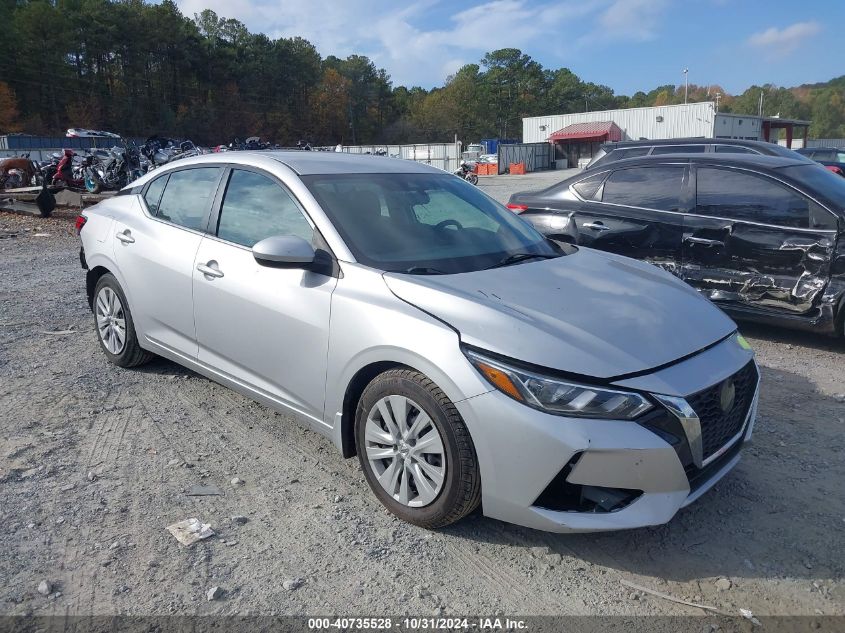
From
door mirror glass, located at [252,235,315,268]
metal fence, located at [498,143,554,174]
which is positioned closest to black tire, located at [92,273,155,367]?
door mirror glass, located at [252,235,315,268]

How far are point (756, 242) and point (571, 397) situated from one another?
13.0ft

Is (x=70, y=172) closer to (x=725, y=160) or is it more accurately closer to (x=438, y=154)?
(x=725, y=160)

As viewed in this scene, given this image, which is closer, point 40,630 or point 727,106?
point 40,630

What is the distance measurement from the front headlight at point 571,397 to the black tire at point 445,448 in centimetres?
28

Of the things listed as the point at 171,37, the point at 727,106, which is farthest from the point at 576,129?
the point at 727,106

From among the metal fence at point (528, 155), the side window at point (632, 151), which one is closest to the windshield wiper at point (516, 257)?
the side window at point (632, 151)

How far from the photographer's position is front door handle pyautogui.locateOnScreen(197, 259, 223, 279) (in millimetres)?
3928

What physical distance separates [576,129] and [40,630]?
63.9 meters

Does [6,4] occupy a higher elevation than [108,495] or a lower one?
higher

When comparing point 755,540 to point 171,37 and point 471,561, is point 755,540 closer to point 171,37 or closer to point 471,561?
point 471,561

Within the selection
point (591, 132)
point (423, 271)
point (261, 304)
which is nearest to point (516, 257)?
point (423, 271)

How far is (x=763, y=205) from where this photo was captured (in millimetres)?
5805

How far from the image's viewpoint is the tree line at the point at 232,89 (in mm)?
72125

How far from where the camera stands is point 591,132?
5906 centimetres
